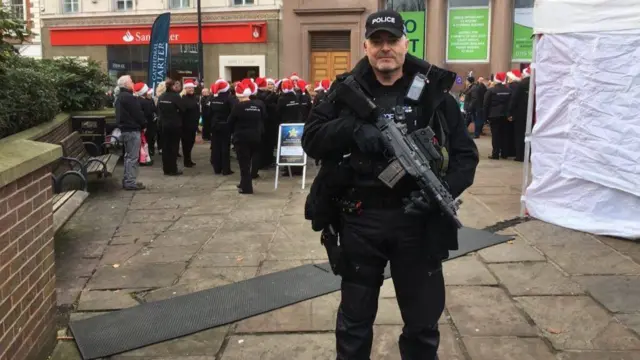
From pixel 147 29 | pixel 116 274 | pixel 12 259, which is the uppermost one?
pixel 147 29

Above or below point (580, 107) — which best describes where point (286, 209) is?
below

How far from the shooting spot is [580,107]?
21.4 ft

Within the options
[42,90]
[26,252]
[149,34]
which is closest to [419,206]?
[26,252]

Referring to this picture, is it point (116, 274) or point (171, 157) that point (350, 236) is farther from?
point (171, 157)

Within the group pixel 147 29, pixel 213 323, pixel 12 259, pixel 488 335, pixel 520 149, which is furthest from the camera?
pixel 147 29

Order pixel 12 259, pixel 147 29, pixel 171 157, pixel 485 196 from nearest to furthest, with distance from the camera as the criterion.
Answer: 1. pixel 12 259
2. pixel 485 196
3. pixel 171 157
4. pixel 147 29

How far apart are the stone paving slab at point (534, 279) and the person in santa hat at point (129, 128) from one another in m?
6.49

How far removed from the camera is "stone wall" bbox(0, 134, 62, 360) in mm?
3225

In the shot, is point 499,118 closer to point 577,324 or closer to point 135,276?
point 577,324

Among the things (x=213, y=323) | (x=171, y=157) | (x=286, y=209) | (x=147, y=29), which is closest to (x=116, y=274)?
(x=213, y=323)

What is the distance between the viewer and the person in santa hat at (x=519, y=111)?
1234 centimetres

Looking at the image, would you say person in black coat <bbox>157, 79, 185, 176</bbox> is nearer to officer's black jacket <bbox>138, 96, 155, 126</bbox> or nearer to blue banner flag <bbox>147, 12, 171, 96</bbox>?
officer's black jacket <bbox>138, 96, 155, 126</bbox>

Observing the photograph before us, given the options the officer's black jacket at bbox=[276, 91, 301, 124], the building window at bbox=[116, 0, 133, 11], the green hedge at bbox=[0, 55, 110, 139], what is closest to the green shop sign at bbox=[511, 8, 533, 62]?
the officer's black jacket at bbox=[276, 91, 301, 124]

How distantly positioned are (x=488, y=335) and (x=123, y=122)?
7701 mm
